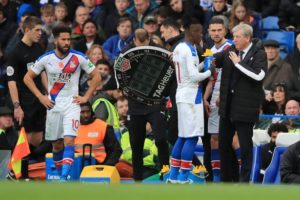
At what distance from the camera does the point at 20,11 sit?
2288 cm

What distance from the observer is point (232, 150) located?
15.8m

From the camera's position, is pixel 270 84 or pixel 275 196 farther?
pixel 270 84

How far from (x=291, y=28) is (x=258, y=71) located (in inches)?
230

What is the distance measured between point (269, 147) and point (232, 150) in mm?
945

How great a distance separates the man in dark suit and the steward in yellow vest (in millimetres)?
2244

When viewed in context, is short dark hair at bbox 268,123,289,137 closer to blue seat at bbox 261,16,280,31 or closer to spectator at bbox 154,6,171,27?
spectator at bbox 154,6,171,27

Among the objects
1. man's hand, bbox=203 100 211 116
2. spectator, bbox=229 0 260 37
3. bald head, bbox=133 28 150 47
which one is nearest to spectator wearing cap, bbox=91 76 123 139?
bald head, bbox=133 28 150 47

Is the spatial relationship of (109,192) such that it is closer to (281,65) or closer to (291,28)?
(281,65)

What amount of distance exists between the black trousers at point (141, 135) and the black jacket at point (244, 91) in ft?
3.83

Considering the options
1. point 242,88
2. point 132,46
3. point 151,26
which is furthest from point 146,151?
point 151,26

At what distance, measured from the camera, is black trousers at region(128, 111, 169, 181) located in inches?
642

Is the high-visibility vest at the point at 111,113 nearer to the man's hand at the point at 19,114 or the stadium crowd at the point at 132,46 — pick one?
the stadium crowd at the point at 132,46

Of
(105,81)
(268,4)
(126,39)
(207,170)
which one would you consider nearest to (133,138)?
(207,170)

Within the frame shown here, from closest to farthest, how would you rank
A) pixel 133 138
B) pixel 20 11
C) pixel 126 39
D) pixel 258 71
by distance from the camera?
pixel 258 71
pixel 133 138
pixel 126 39
pixel 20 11
